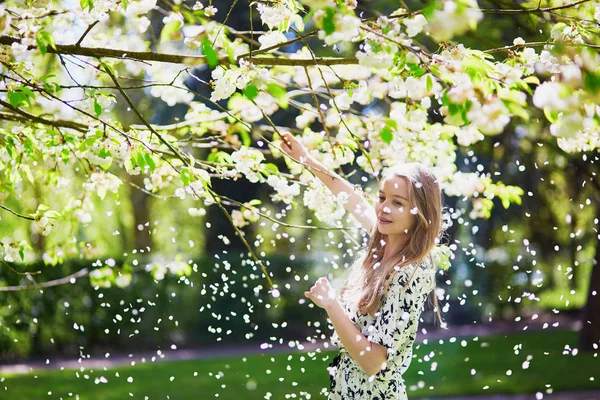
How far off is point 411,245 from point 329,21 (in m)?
1.26

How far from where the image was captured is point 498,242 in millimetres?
13586

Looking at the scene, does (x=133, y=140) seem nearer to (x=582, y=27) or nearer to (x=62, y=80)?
(x=582, y=27)

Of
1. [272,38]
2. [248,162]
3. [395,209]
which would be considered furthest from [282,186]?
[395,209]

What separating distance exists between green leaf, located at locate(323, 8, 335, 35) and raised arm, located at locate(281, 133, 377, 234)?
1.54 m

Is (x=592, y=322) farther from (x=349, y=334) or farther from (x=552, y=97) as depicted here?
(x=552, y=97)

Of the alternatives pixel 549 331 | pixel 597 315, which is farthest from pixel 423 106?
pixel 549 331

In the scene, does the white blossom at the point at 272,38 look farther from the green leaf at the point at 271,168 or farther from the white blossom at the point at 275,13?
the green leaf at the point at 271,168

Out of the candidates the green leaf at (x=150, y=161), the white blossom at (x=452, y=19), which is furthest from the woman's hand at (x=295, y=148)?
the white blossom at (x=452, y=19)

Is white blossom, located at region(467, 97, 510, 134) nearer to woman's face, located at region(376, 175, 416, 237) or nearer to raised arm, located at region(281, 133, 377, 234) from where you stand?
woman's face, located at region(376, 175, 416, 237)

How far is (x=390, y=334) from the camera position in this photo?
2.64 metres

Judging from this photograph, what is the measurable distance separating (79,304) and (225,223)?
3.14 metres

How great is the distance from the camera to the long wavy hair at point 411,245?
276cm

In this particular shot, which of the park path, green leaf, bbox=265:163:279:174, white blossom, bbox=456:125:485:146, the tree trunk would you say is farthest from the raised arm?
the tree trunk

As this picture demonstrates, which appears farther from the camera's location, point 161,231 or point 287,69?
point 161,231
